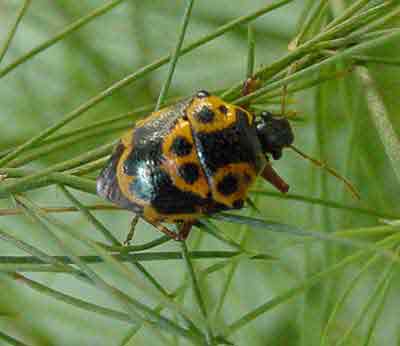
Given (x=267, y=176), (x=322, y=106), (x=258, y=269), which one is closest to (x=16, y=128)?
(x=258, y=269)

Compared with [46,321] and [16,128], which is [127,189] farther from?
[46,321]

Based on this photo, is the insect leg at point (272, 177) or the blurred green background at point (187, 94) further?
the blurred green background at point (187, 94)

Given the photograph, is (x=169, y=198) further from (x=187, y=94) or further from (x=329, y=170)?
(x=187, y=94)

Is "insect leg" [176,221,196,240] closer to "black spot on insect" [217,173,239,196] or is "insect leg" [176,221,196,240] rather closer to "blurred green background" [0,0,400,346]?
"black spot on insect" [217,173,239,196]

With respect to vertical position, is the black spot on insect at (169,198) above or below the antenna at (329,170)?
below

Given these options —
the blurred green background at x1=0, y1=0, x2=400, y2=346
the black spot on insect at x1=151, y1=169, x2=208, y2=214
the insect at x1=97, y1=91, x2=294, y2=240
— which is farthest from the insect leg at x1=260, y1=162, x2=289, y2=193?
the blurred green background at x1=0, y1=0, x2=400, y2=346

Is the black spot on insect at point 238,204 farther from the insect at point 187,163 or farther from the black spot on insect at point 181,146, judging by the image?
the black spot on insect at point 181,146

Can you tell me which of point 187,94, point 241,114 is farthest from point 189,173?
point 187,94

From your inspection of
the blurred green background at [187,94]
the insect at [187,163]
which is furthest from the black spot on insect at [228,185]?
the blurred green background at [187,94]
